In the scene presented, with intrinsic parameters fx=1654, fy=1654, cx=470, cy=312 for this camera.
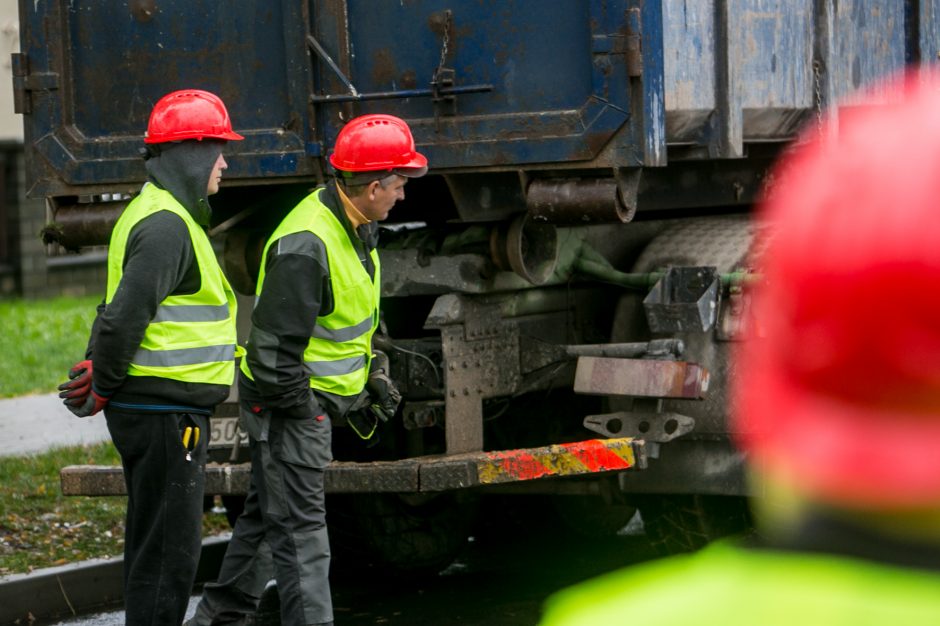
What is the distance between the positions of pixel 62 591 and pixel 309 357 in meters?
2.08

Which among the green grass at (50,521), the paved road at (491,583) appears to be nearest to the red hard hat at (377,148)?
the paved road at (491,583)

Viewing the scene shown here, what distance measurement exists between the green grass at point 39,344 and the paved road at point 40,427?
659mm

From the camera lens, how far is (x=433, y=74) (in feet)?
18.9

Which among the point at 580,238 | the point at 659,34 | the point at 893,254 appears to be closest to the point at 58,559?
the point at 580,238

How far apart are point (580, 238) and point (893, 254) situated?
208 inches

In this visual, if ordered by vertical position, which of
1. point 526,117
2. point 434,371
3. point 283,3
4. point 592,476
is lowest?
point 592,476

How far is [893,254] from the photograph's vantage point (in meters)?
1.18

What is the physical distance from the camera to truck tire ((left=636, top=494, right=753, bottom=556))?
6.37 meters

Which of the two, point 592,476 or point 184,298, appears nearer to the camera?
point 184,298

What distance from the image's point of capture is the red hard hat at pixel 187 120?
5.25 meters

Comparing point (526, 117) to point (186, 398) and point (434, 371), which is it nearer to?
point (434, 371)

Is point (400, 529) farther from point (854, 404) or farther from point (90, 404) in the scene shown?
point (854, 404)

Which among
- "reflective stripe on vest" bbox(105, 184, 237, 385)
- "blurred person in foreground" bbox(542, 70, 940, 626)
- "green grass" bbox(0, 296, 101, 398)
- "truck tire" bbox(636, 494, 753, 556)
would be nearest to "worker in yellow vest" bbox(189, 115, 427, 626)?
"reflective stripe on vest" bbox(105, 184, 237, 385)

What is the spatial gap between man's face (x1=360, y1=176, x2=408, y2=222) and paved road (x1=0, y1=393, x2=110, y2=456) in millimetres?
4551
